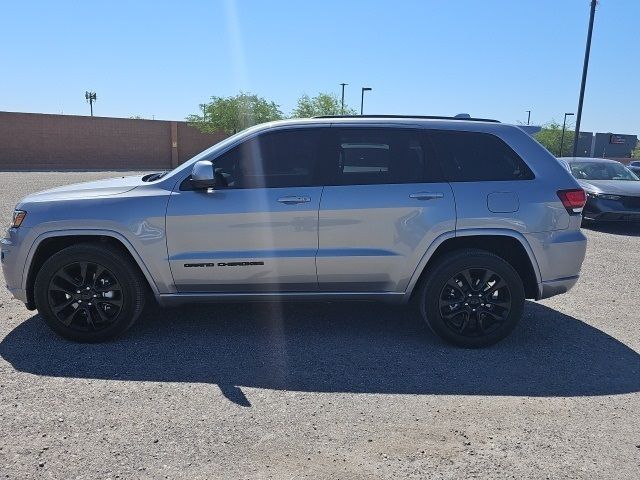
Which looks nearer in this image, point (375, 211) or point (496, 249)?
point (375, 211)

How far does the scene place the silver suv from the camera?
14.1ft

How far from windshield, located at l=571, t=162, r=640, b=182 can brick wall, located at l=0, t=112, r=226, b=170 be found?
3375cm

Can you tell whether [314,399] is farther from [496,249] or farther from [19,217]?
[19,217]

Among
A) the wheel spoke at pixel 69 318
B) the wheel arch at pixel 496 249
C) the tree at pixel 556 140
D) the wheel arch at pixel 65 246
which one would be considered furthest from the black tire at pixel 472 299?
the tree at pixel 556 140

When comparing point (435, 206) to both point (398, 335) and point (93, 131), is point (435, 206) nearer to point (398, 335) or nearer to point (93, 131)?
point (398, 335)

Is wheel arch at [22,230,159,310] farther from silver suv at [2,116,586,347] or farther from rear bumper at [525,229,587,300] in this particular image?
rear bumper at [525,229,587,300]

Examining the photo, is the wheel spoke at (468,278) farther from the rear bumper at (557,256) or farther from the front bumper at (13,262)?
the front bumper at (13,262)

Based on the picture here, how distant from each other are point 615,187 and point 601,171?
1489mm

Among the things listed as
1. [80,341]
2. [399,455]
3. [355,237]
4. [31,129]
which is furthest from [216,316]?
[31,129]

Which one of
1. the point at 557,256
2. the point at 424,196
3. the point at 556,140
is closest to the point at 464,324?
the point at 557,256

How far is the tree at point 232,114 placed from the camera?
136 feet

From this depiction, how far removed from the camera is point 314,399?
3553mm

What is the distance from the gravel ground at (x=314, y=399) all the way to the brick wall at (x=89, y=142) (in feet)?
114

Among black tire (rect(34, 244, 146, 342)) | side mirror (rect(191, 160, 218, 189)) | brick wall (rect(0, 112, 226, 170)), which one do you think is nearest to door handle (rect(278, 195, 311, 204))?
side mirror (rect(191, 160, 218, 189))
